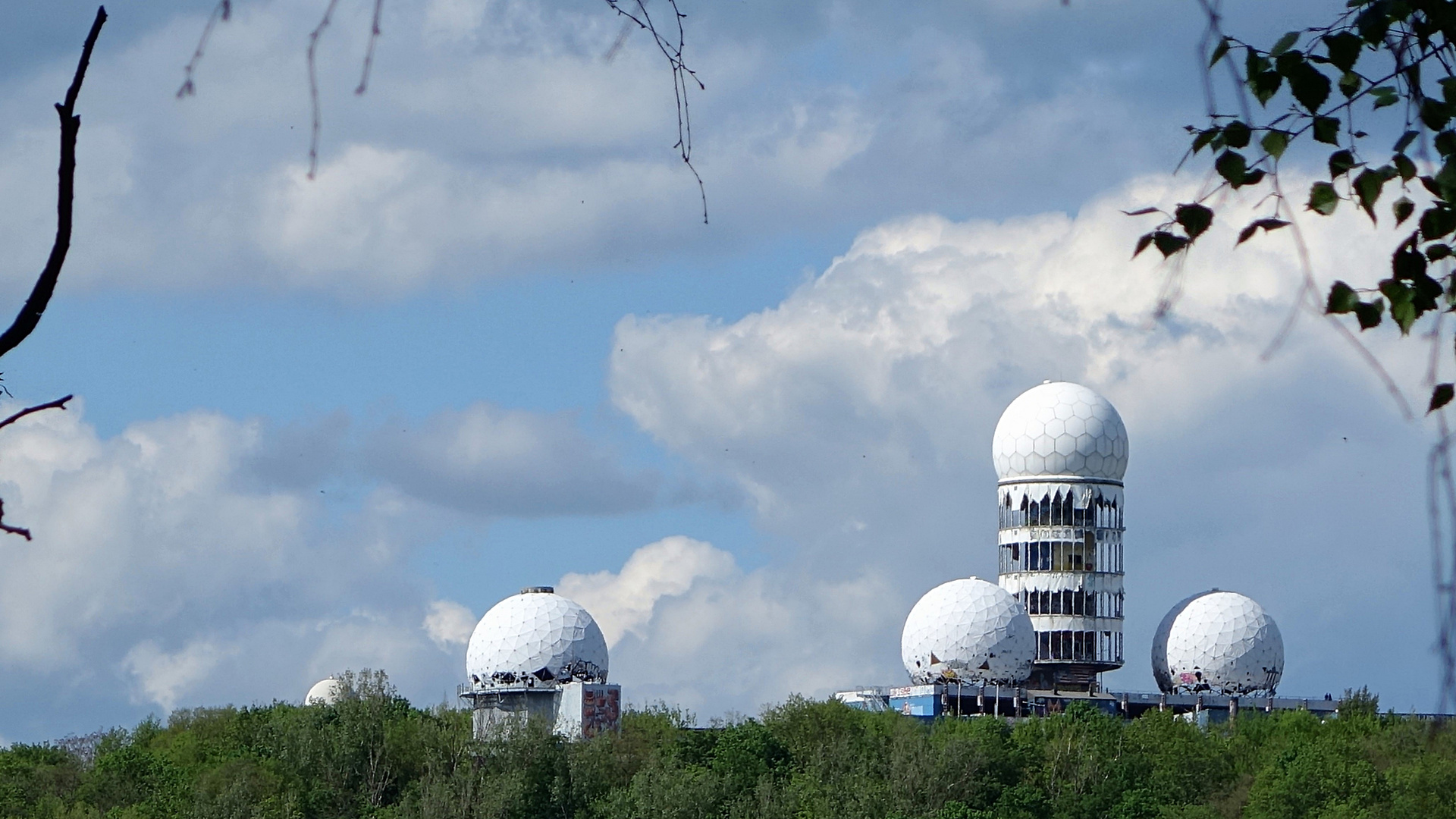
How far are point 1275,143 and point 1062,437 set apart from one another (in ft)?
252

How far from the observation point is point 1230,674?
8238 cm

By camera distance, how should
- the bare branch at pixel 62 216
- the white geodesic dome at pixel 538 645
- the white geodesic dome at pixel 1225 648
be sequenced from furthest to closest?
the white geodesic dome at pixel 1225 648
the white geodesic dome at pixel 538 645
the bare branch at pixel 62 216

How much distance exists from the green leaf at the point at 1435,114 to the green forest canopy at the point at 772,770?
174 feet

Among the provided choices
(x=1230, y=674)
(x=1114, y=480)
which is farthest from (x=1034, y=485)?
(x=1230, y=674)

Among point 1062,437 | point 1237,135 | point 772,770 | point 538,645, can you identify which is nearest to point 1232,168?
point 1237,135

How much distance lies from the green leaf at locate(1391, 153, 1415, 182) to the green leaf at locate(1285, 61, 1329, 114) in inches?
12.3

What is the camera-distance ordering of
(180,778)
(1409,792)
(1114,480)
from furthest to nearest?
(1114,480) < (180,778) < (1409,792)

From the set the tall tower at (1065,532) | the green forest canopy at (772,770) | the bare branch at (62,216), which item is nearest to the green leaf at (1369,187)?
the bare branch at (62,216)

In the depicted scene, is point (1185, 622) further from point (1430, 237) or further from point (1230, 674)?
point (1430, 237)

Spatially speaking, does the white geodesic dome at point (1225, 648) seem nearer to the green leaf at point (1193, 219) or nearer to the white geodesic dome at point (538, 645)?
the white geodesic dome at point (538, 645)

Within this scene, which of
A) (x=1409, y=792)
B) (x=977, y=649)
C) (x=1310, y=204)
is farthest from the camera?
(x=977, y=649)

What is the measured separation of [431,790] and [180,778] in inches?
330

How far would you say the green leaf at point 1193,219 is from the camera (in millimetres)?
7668

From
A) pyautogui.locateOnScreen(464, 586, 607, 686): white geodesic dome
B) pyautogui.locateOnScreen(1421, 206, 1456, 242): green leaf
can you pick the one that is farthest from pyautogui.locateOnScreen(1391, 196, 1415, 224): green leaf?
pyautogui.locateOnScreen(464, 586, 607, 686): white geodesic dome
